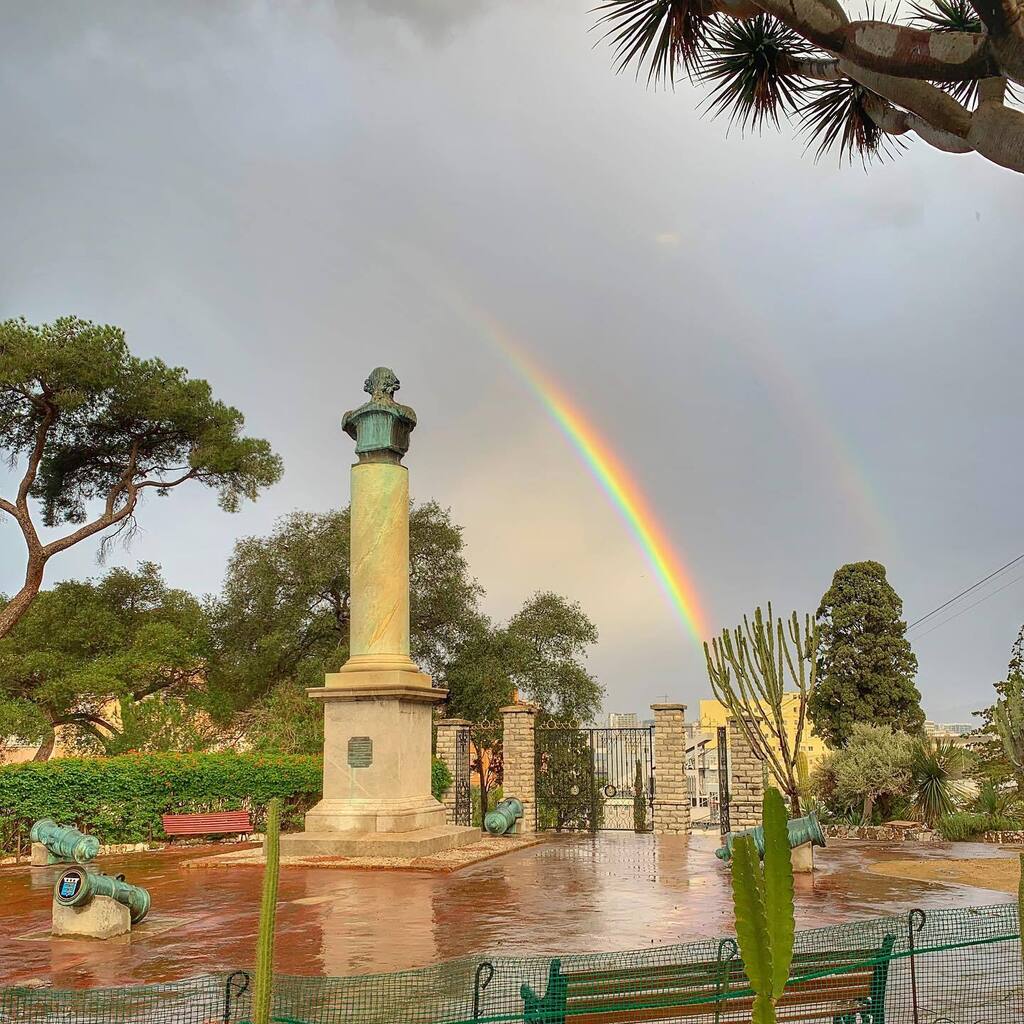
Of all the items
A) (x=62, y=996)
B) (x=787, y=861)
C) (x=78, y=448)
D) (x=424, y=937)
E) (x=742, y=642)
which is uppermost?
(x=78, y=448)

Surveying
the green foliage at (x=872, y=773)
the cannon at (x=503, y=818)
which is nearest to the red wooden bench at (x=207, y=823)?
the cannon at (x=503, y=818)

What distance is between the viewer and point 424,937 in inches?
338

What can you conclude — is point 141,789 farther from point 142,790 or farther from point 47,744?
point 47,744

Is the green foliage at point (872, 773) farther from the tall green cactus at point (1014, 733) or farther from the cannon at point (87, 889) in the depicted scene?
the cannon at point (87, 889)

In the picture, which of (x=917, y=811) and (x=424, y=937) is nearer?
(x=424, y=937)

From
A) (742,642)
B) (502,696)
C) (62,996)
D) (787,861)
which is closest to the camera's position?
(787,861)

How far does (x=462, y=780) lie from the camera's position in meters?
20.7

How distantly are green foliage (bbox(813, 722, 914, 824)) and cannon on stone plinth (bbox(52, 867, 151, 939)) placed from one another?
14938 millimetres

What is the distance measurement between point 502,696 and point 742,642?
14.0 m

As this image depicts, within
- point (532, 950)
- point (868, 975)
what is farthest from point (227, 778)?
point (868, 975)

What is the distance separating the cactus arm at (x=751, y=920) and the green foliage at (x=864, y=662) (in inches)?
923

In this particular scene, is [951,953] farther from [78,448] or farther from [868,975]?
[78,448]

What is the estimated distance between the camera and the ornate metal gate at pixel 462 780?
20578mm

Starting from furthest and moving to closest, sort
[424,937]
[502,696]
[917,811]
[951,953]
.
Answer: [502,696], [917,811], [424,937], [951,953]
